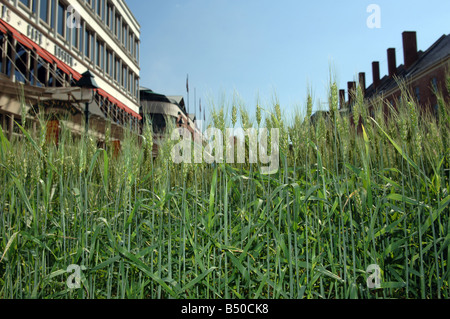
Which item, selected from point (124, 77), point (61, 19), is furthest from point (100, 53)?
point (124, 77)

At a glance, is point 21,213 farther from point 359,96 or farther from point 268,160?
point 359,96

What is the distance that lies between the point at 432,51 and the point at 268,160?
37.9 m

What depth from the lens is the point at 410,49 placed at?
33312mm

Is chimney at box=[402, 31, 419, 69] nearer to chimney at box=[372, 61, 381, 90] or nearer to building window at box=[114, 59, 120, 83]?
chimney at box=[372, 61, 381, 90]

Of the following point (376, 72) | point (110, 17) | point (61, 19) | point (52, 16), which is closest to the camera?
point (52, 16)

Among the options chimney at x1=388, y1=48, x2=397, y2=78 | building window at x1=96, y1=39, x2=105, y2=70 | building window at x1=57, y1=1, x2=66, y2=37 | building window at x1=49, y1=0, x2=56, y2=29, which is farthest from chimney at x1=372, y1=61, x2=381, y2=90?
building window at x1=49, y1=0, x2=56, y2=29

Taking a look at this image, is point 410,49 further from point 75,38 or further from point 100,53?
point 75,38

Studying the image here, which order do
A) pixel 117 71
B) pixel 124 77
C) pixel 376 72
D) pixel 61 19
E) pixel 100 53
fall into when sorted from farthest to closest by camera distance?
pixel 376 72 → pixel 124 77 → pixel 117 71 → pixel 100 53 → pixel 61 19

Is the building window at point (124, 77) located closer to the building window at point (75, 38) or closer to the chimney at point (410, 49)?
the building window at point (75, 38)

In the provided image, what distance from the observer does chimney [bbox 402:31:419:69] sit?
33.0 m

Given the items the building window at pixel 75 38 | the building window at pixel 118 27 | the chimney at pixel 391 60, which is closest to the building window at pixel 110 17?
the building window at pixel 118 27

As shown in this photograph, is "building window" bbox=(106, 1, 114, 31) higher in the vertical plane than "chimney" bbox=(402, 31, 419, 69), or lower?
lower

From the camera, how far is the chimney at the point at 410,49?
33.0 m
